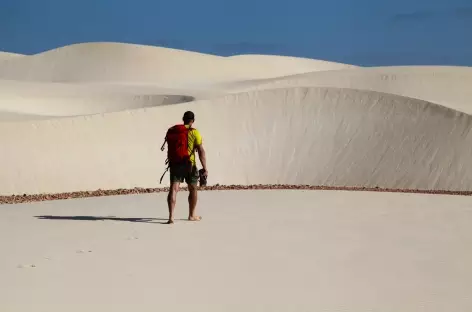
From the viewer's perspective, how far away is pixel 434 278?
5.95 metres

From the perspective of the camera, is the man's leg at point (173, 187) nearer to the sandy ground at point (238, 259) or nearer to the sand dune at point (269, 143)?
the sandy ground at point (238, 259)

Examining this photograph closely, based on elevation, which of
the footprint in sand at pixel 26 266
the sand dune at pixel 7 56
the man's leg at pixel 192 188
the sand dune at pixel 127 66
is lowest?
the footprint in sand at pixel 26 266

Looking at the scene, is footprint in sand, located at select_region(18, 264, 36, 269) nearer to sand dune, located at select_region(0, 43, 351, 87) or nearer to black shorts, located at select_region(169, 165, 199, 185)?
black shorts, located at select_region(169, 165, 199, 185)

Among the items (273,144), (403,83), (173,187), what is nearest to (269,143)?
(273,144)

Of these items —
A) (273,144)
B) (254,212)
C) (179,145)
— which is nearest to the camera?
(179,145)

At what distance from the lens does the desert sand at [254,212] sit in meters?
5.49

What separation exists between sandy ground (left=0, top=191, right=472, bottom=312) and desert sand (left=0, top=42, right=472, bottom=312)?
0.07 feet

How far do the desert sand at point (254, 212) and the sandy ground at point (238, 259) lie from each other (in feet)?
0.07

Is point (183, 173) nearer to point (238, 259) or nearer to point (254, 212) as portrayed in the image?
point (254, 212)

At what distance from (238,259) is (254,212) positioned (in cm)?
389

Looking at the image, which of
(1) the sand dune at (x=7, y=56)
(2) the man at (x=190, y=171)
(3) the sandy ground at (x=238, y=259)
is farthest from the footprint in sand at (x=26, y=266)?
(1) the sand dune at (x=7, y=56)

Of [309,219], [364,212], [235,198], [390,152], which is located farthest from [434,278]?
[390,152]

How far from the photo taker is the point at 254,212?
10.7 m

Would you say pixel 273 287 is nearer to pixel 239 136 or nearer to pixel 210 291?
pixel 210 291
